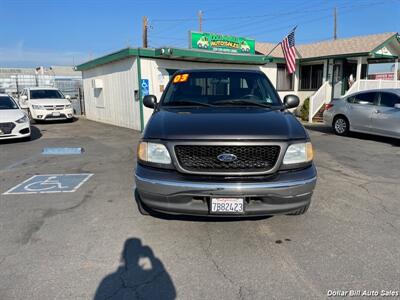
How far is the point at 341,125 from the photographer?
430 inches

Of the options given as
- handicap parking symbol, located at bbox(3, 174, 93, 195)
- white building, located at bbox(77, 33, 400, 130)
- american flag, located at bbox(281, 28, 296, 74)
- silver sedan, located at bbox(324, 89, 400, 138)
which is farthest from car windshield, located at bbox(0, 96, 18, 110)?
american flag, located at bbox(281, 28, 296, 74)

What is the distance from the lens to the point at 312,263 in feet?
9.66

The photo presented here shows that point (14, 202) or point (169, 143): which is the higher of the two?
point (169, 143)

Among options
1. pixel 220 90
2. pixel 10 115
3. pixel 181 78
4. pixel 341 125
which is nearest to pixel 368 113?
pixel 341 125

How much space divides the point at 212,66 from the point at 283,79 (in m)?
5.51

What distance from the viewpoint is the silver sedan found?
362 inches

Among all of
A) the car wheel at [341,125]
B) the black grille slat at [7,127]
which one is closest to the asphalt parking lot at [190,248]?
the black grille slat at [7,127]

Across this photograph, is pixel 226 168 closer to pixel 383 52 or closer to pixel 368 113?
pixel 368 113

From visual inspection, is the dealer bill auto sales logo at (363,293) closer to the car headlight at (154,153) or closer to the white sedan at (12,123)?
the car headlight at (154,153)

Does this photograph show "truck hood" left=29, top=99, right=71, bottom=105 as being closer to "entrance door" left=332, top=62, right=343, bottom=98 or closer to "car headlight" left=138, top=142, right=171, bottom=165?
"car headlight" left=138, top=142, right=171, bottom=165

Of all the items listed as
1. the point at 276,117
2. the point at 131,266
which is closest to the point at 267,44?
the point at 276,117

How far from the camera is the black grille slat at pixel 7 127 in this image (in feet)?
29.8

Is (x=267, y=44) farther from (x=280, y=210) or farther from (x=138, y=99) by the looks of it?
(x=280, y=210)

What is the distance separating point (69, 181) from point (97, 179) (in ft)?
1.57
